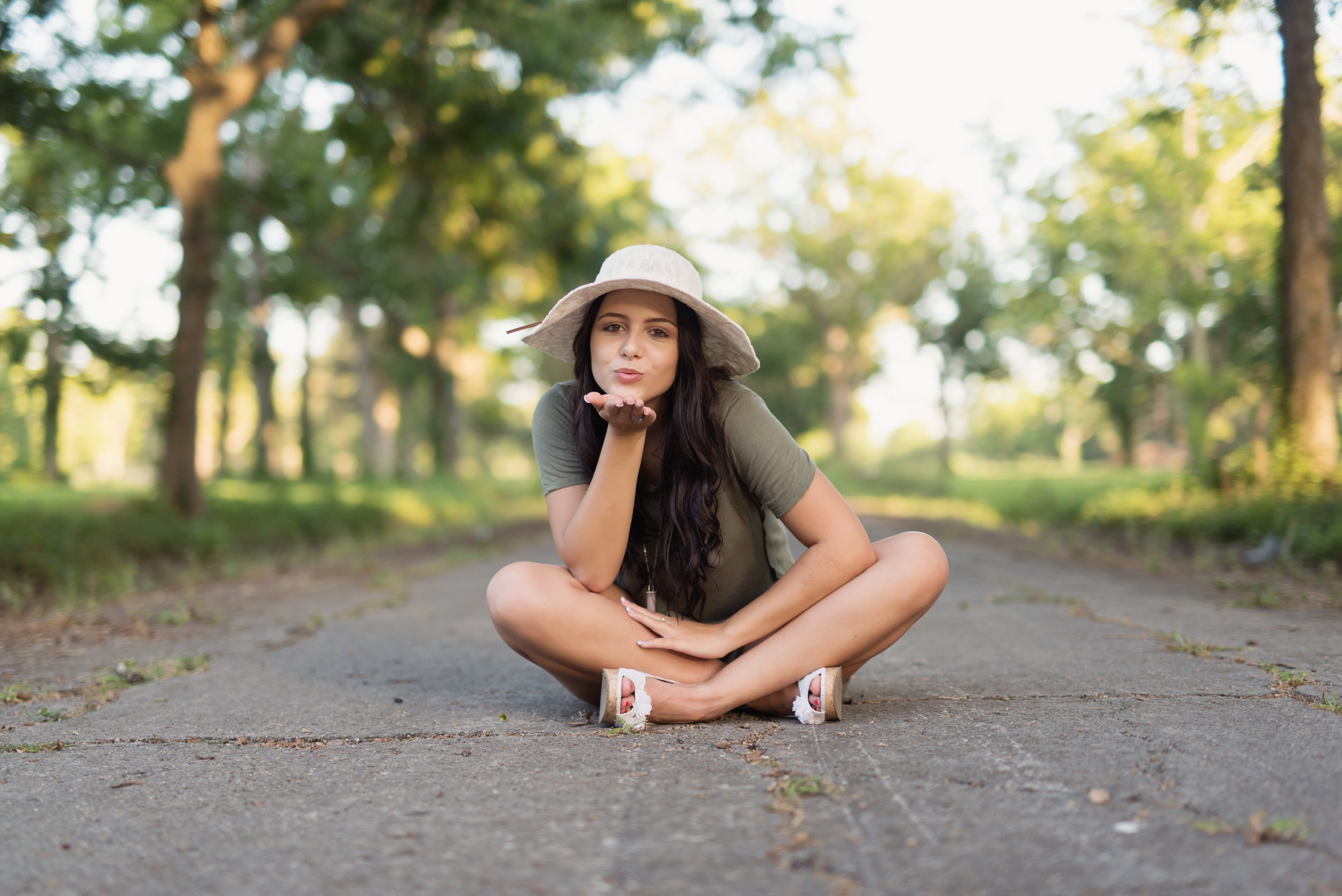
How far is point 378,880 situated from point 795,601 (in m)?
1.50

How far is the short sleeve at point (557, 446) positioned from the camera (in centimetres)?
298

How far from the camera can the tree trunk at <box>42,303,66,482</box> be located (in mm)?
22109

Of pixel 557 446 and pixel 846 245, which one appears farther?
pixel 846 245

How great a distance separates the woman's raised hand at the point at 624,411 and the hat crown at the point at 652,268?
0.36 m

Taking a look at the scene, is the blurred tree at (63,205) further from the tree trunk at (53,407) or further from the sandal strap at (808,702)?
the sandal strap at (808,702)

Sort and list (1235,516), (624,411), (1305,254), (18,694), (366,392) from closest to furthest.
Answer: (624,411)
(18,694)
(1305,254)
(1235,516)
(366,392)

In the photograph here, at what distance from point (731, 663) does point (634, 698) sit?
1.04ft

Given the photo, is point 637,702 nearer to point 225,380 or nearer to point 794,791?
point 794,791

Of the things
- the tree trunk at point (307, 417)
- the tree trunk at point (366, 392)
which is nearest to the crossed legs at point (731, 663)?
the tree trunk at point (366, 392)

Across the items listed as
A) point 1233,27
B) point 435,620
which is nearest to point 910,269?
point 1233,27

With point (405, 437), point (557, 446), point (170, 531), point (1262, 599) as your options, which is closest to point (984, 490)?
point (1262, 599)

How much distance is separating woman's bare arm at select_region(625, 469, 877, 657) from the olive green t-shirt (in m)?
0.07

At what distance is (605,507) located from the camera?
2.76 m

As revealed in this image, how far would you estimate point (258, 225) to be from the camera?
503 inches
